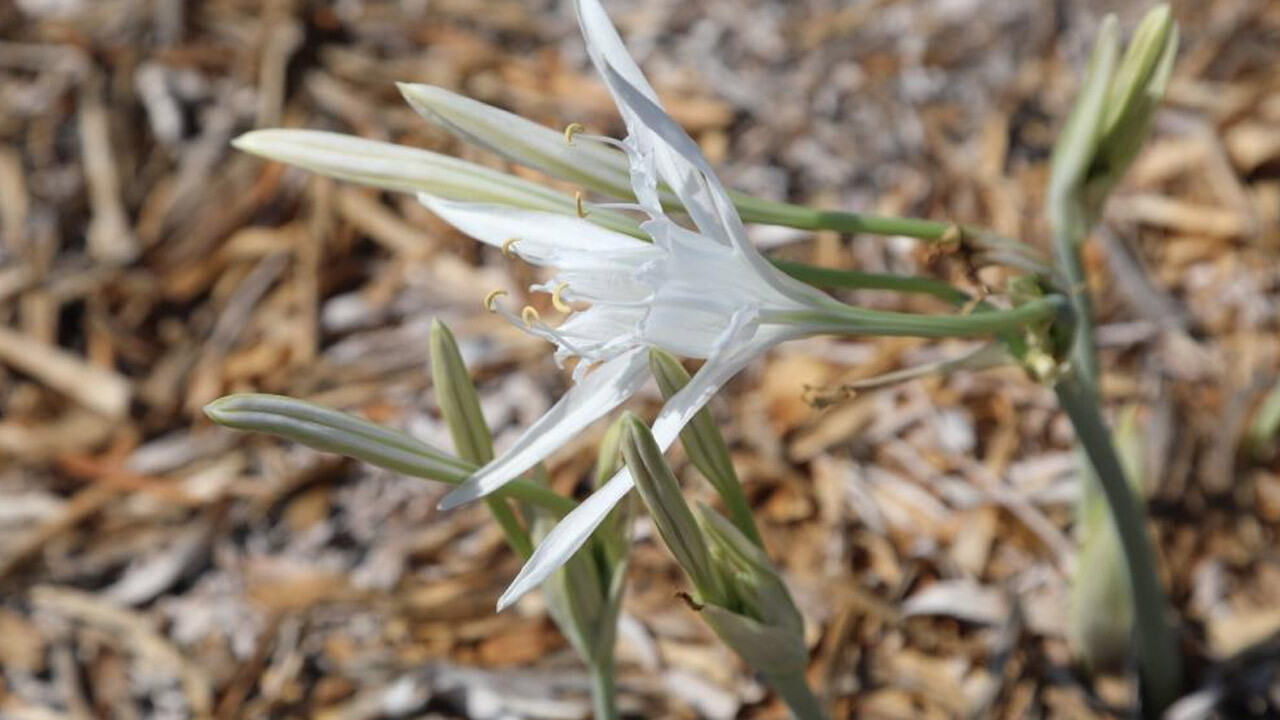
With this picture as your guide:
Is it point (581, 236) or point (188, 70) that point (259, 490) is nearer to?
point (188, 70)

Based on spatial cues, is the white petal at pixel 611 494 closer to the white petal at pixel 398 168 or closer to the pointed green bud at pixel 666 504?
the pointed green bud at pixel 666 504

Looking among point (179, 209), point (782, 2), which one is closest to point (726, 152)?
point (782, 2)

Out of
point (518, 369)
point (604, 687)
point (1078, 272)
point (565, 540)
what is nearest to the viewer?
point (565, 540)

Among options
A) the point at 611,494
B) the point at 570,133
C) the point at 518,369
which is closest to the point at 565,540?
the point at 611,494

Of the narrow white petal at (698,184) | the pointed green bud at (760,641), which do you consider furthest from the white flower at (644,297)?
the pointed green bud at (760,641)

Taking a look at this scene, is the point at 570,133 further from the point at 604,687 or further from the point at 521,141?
the point at 604,687

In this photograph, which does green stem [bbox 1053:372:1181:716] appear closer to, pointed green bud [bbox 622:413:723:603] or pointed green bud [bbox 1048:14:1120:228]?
pointed green bud [bbox 1048:14:1120:228]

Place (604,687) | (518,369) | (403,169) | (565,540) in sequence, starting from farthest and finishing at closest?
(518,369) < (604,687) < (403,169) < (565,540)

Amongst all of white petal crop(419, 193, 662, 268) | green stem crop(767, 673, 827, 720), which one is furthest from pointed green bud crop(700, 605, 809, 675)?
white petal crop(419, 193, 662, 268)
